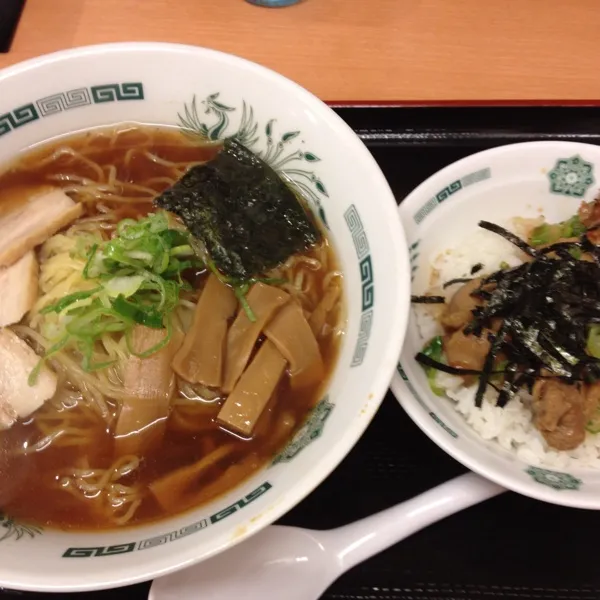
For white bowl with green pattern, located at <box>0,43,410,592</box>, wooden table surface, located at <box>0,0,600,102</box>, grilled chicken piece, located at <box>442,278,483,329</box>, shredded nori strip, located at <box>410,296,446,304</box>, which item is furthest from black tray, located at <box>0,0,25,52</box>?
grilled chicken piece, located at <box>442,278,483,329</box>

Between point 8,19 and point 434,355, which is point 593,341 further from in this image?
point 8,19

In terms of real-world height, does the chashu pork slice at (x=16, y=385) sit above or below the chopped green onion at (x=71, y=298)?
below

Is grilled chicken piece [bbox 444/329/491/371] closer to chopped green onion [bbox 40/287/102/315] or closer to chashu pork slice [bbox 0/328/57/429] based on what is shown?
chopped green onion [bbox 40/287/102/315]

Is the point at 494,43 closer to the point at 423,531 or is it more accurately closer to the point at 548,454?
the point at 548,454

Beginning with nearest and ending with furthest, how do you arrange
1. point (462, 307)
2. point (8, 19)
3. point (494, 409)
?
1. point (494, 409)
2. point (462, 307)
3. point (8, 19)

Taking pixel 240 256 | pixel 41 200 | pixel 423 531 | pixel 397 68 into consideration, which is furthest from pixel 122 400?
pixel 397 68

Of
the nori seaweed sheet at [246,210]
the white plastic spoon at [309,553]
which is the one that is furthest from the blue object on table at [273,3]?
the white plastic spoon at [309,553]

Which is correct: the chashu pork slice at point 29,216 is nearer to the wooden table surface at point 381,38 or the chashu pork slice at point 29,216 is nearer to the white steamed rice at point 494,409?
the wooden table surface at point 381,38

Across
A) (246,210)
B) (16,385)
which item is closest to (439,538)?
(246,210)
